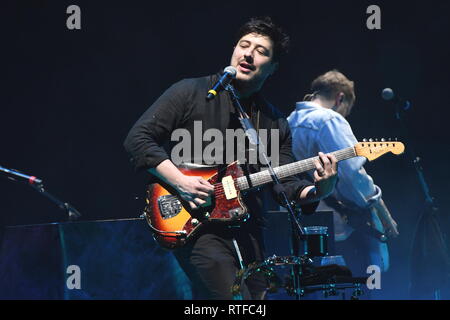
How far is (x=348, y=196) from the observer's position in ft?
14.7

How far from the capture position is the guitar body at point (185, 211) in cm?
284

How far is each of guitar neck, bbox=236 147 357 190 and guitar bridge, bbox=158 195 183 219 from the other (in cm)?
35

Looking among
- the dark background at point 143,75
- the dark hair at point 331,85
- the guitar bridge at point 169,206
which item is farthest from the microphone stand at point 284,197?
the dark background at point 143,75

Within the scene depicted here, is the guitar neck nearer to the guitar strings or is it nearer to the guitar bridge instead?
the guitar strings

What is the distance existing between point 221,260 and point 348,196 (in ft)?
6.96

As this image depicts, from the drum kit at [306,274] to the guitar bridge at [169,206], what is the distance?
523mm

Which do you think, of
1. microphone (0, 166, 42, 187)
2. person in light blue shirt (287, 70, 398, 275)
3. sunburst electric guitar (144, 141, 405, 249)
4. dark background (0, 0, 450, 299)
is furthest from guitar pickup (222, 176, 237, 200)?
dark background (0, 0, 450, 299)

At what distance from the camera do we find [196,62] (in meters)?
6.08

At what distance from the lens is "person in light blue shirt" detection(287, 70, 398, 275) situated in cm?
444

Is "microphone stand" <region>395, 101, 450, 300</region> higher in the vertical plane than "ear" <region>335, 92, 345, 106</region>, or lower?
lower

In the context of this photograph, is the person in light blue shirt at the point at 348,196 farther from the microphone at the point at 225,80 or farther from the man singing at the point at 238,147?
the microphone at the point at 225,80

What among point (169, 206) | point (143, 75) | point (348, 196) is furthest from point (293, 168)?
point (143, 75)

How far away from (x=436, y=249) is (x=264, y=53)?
115 inches
